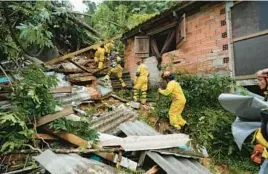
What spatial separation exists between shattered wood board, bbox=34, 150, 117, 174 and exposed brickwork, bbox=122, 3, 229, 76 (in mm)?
4767

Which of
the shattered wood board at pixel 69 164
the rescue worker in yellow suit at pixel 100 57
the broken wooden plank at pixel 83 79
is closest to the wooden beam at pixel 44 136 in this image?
the shattered wood board at pixel 69 164

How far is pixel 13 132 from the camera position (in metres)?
4.33

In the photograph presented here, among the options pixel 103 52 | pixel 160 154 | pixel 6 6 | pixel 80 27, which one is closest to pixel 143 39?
pixel 103 52

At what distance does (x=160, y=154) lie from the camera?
174 inches

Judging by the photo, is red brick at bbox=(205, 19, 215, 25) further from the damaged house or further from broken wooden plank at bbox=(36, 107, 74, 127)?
broken wooden plank at bbox=(36, 107, 74, 127)

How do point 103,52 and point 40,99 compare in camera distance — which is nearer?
point 40,99

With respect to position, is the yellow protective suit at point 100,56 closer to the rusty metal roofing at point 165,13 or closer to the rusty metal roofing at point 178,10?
the rusty metal roofing at point 165,13

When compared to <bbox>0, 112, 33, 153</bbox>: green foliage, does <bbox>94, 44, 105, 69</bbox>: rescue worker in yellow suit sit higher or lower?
higher

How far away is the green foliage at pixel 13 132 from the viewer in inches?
163

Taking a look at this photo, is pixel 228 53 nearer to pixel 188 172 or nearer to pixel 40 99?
pixel 188 172

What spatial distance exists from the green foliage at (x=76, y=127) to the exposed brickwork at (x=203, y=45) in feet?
14.1

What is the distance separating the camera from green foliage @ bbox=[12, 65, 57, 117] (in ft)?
15.4

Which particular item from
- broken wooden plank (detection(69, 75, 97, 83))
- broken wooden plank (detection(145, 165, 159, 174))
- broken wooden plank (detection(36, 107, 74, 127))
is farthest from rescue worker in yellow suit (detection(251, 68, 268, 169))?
broken wooden plank (detection(69, 75, 97, 83))

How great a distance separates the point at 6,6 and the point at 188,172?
491 cm
